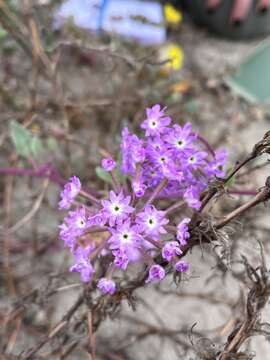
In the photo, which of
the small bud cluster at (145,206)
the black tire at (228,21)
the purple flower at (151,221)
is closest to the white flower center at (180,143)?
the small bud cluster at (145,206)

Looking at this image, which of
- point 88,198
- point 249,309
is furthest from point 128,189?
point 249,309

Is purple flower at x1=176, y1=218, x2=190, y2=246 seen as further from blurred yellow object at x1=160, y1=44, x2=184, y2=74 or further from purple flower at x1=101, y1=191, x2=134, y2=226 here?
blurred yellow object at x1=160, y1=44, x2=184, y2=74

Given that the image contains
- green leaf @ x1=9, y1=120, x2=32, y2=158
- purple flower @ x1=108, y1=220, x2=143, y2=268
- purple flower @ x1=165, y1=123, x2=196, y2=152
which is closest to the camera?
purple flower @ x1=108, y1=220, x2=143, y2=268

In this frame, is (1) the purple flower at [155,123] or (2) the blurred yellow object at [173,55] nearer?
(1) the purple flower at [155,123]

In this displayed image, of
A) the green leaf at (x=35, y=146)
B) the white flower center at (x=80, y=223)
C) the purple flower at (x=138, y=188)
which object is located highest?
the green leaf at (x=35, y=146)

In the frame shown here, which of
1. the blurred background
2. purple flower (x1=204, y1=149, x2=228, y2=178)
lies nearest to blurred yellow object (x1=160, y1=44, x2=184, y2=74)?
the blurred background

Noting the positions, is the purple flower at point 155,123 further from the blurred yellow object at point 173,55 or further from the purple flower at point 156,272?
the blurred yellow object at point 173,55
